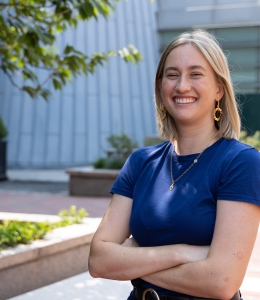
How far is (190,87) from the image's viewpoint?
2574 mm

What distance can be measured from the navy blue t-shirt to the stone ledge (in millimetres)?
2379

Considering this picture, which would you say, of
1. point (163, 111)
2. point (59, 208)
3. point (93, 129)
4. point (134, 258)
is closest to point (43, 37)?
point (163, 111)

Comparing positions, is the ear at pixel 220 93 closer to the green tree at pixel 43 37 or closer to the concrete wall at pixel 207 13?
the green tree at pixel 43 37

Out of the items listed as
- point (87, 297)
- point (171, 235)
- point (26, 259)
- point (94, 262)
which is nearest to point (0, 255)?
point (26, 259)

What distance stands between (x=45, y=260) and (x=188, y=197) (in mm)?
3040

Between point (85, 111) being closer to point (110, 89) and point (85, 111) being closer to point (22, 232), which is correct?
point (110, 89)

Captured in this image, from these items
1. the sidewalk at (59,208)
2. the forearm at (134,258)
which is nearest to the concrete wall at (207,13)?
the sidewalk at (59,208)

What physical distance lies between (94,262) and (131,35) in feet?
63.7

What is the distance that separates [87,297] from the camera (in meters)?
4.54

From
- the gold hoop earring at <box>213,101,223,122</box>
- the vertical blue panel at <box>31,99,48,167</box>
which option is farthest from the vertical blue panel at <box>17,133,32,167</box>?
the gold hoop earring at <box>213,101,223,122</box>

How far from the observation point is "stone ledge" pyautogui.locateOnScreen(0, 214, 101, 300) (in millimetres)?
4762

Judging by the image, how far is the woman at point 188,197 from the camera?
2.34 metres

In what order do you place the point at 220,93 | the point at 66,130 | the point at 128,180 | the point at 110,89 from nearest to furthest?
the point at 220,93 < the point at 128,180 < the point at 66,130 < the point at 110,89

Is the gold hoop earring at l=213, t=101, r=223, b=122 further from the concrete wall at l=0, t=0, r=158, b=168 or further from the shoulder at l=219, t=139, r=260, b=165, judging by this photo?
the concrete wall at l=0, t=0, r=158, b=168
